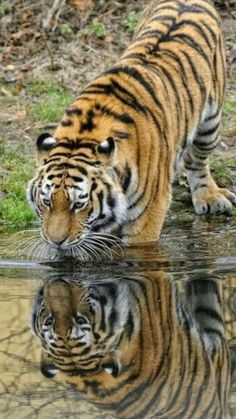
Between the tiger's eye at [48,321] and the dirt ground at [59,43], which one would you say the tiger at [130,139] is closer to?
the tiger's eye at [48,321]

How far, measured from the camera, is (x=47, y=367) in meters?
5.26

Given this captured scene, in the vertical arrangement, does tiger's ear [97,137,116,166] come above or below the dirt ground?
below

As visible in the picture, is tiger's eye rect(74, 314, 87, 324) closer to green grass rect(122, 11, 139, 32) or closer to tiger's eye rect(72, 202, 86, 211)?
tiger's eye rect(72, 202, 86, 211)

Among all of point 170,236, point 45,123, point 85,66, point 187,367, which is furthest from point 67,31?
point 187,367

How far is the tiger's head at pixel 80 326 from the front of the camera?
530 cm

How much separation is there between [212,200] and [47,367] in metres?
3.46

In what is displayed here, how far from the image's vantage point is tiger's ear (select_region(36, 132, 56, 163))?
6941 millimetres

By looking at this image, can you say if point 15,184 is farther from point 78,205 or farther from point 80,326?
point 80,326

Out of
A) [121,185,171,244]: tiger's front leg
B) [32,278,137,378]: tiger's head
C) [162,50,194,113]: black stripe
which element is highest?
[162,50,194,113]: black stripe

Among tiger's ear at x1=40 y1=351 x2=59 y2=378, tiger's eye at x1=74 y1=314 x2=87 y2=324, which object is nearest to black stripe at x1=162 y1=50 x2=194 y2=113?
tiger's eye at x1=74 y1=314 x2=87 y2=324

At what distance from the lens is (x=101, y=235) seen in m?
6.99

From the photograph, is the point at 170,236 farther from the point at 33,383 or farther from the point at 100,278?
the point at 33,383

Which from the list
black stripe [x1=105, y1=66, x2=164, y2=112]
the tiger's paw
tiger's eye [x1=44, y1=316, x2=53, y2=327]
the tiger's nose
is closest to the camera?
tiger's eye [x1=44, y1=316, x2=53, y2=327]

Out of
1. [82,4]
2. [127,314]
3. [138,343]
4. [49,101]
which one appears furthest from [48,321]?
[82,4]
